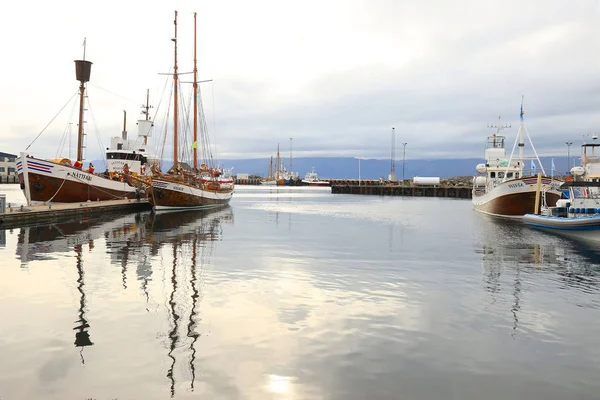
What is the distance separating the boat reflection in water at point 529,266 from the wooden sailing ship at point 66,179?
3186cm

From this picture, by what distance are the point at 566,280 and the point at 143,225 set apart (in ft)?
81.2

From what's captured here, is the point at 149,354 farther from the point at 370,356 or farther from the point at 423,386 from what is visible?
the point at 423,386

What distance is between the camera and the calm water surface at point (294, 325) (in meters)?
6.83

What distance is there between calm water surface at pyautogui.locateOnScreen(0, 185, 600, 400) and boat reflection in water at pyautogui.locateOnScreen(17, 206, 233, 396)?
0.29 feet

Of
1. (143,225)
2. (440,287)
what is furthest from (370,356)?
(143,225)

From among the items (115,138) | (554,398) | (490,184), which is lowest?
(554,398)

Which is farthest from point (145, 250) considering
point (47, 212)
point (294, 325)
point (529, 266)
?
point (529, 266)

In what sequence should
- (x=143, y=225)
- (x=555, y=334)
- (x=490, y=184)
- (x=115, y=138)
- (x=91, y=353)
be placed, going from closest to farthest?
(x=91, y=353) < (x=555, y=334) < (x=143, y=225) < (x=490, y=184) < (x=115, y=138)

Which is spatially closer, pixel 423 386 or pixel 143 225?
pixel 423 386

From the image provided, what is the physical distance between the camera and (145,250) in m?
19.7

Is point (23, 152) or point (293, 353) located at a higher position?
point (23, 152)

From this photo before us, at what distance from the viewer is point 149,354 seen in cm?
776

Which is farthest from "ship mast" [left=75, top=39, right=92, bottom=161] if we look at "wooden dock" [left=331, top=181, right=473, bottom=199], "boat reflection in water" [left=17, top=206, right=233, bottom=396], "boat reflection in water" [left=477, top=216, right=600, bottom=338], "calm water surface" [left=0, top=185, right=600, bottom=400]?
"wooden dock" [left=331, top=181, right=473, bottom=199]

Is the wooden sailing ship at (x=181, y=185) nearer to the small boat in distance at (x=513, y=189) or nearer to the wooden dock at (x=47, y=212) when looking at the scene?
the wooden dock at (x=47, y=212)
